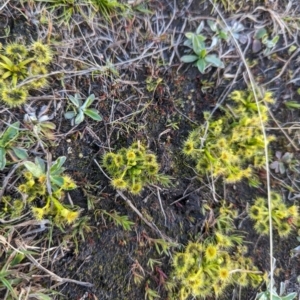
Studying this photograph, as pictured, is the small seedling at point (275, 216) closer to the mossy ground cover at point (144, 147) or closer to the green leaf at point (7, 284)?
the mossy ground cover at point (144, 147)

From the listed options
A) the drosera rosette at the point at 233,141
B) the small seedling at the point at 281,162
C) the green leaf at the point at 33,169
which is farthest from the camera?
the small seedling at the point at 281,162

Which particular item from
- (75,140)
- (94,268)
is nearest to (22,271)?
(94,268)

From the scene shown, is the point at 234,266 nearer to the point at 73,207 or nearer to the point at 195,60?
the point at 73,207

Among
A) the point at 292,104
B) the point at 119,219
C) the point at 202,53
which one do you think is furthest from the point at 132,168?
the point at 292,104

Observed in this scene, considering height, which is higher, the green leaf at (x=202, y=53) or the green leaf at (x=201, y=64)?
the green leaf at (x=202, y=53)

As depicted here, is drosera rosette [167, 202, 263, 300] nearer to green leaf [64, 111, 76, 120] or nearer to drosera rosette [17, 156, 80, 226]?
drosera rosette [17, 156, 80, 226]

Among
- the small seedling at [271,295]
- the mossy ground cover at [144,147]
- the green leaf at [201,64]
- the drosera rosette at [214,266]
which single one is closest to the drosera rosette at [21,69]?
the mossy ground cover at [144,147]

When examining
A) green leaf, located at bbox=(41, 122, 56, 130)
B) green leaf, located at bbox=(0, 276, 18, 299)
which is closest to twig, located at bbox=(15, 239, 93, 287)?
green leaf, located at bbox=(0, 276, 18, 299)
